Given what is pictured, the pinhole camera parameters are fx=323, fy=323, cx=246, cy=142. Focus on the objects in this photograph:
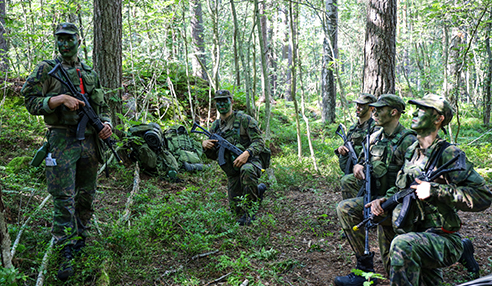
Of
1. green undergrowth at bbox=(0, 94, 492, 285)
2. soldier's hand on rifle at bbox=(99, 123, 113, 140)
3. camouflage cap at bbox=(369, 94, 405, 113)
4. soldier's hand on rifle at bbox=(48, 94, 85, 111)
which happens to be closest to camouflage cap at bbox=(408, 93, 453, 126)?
camouflage cap at bbox=(369, 94, 405, 113)

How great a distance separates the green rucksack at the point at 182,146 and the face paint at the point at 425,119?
5671 mm

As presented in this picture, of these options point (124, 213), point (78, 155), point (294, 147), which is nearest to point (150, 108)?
point (294, 147)

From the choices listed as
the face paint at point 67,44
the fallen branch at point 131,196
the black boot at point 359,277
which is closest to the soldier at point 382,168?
the black boot at point 359,277

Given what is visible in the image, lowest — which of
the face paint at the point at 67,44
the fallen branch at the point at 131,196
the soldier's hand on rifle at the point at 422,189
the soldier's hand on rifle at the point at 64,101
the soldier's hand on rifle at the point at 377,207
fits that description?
the fallen branch at the point at 131,196

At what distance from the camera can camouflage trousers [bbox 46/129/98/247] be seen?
11.4 ft

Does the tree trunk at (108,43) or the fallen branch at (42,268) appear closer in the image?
the fallen branch at (42,268)

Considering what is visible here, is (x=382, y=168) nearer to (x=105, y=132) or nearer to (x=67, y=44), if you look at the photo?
(x=105, y=132)

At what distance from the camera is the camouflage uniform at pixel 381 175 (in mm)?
3732

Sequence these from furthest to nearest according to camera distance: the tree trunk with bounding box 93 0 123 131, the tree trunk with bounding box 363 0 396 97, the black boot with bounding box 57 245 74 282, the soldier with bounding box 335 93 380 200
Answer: the tree trunk with bounding box 93 0 123 131, the tree trunk with bounding box 363 0 396 97, the soldier with bounding box 335 93 380 200, the black boot with bounding box 57 245 74 282

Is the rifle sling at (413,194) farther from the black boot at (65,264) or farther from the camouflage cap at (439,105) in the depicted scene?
the black boot at (65,264)

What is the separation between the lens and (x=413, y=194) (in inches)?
114

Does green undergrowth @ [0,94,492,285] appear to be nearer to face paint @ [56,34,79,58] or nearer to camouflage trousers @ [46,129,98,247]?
camouflage trousers @ [46,129,98,247]

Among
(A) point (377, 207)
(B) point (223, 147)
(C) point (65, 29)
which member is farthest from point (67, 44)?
(A) point (377, 207)

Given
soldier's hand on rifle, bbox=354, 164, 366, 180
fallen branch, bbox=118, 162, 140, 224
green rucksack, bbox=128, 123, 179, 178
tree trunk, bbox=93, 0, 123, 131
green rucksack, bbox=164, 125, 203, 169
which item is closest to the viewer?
soldier's hand on rifle, bbox=354, 164, 366, 180
